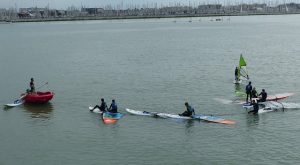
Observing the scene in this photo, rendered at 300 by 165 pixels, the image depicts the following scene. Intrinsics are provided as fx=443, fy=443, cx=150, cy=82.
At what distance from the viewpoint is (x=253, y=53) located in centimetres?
8544

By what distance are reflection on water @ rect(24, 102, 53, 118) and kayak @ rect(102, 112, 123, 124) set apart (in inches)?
225

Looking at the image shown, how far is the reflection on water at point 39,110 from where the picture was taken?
39094mm

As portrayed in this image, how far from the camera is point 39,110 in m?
40.7

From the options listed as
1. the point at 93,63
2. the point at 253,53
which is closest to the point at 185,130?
the point at 93,63

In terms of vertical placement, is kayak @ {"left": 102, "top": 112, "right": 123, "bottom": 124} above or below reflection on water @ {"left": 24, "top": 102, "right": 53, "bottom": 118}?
above

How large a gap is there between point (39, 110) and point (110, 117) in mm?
8325

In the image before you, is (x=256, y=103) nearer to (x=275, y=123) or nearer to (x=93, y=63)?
(x=275, y=123)

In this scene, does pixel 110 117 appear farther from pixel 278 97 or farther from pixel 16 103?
pixel 278 97

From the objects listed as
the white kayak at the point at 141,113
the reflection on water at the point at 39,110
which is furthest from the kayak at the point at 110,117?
the reflection on water at the point at 39,110

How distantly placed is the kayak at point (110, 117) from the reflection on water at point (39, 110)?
18.8ft

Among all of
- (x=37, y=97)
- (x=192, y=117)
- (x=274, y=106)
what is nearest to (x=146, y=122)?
(x=192, y=117)

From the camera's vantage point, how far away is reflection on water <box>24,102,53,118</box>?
39094 mm

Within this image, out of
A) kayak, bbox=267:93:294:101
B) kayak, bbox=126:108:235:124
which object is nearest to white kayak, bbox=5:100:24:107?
kayak, bbox=126:108:235:124

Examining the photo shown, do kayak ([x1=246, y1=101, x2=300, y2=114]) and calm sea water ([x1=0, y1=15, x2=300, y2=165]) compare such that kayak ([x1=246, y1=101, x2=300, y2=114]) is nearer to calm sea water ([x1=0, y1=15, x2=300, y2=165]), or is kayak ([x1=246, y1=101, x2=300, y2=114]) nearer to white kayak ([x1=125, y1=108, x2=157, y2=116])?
calm sea water ([x1=0, y1=15, x2=300, y2=165])
